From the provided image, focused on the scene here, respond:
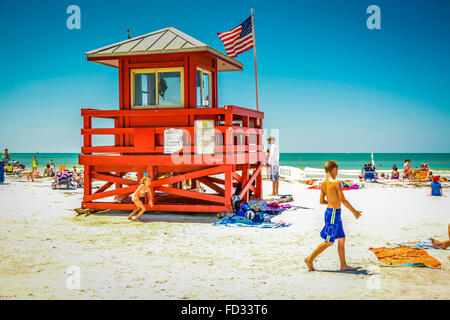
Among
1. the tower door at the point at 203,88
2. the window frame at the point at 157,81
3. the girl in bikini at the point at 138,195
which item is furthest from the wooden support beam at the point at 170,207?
the tower door at the point at 203,88

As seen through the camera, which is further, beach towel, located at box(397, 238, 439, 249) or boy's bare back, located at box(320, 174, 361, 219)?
beach towel, located at box(397, 238, 439, 249)

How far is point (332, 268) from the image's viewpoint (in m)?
6.40

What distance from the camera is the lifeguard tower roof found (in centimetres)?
1139

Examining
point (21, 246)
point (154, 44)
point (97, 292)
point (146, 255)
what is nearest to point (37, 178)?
point (154, 44)

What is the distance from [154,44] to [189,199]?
513 cm

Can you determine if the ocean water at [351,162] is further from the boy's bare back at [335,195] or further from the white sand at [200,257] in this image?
the boy's bare back at [335,195]

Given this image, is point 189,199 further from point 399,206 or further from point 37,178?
point 37,178

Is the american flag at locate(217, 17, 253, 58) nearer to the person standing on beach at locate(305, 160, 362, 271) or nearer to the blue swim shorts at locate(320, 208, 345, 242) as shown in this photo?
the person standing on beach at locate(305, 160, 362, 271)

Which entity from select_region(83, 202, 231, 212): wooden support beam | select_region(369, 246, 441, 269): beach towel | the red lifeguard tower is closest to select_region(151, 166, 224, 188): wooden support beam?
the red lifeguard tower

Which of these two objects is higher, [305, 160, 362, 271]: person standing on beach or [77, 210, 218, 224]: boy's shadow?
[305, 160, 362, 271]: person standing on beach

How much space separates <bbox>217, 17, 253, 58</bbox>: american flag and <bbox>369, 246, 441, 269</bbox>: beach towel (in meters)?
9.26

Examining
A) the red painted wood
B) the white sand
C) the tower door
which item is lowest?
the white sand

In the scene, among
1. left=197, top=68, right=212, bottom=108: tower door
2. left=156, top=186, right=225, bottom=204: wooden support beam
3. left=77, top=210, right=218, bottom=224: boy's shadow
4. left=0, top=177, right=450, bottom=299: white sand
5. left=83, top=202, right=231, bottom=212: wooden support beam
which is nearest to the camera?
left=0, top=177, right=450, bottom=299: white sand
